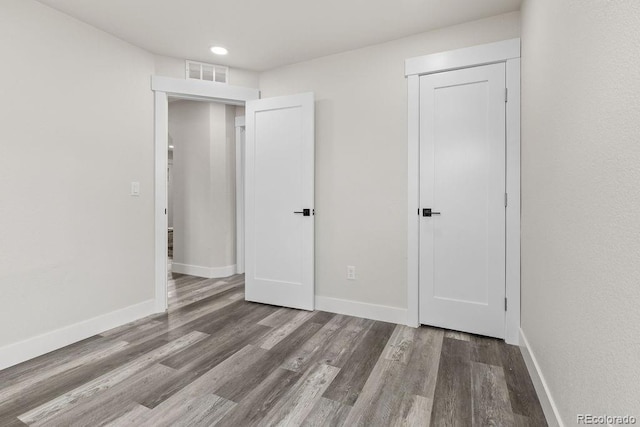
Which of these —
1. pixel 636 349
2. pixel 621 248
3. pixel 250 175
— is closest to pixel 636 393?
pixel 636 349

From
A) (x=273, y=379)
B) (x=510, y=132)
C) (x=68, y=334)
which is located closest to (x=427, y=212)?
(x=510, y=132)

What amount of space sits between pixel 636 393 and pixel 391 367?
143 cm

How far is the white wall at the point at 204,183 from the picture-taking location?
441 centimetres

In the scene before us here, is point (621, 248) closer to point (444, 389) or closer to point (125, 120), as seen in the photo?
point (444, 389)

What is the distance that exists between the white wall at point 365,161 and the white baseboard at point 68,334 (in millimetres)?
1695

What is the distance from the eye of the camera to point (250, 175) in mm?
3406

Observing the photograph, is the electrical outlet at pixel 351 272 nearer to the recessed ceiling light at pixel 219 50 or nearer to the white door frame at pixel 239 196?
the white door frame at pixel 239 196

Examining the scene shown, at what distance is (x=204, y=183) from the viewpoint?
4.45m

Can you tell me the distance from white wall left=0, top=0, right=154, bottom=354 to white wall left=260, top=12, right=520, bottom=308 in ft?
5.41

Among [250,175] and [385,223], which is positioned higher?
[250,175]

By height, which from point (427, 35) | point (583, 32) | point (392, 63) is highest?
point (427, 35)

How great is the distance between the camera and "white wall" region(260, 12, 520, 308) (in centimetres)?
278
